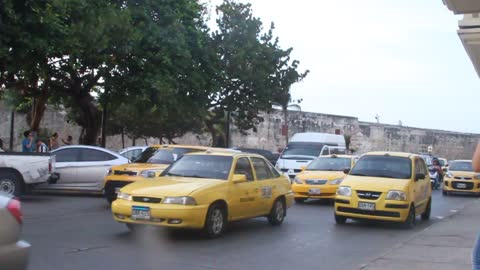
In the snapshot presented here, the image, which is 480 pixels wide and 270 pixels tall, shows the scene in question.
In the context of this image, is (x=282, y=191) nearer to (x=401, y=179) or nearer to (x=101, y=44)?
(x=401, y=179)

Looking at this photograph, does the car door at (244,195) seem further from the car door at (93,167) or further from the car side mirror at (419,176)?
the car door at (93,167)

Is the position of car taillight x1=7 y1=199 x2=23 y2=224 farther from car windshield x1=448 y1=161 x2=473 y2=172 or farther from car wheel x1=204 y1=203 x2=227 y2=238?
car windshield x1=448 y1=161 x2=473 y2=172

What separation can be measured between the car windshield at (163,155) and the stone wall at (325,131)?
17.1m

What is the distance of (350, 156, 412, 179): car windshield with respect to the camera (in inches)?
553

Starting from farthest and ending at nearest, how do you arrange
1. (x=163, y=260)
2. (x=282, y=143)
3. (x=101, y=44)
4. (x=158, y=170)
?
(x=282, y=143)
(x=101, y=44)
(x=158, y=170)
(x=163, y=260)

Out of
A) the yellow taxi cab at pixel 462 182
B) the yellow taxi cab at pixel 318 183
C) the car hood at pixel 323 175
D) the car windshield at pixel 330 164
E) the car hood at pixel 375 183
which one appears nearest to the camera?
the car hood at pixel 375 183

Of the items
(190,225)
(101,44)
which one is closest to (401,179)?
(190,225)

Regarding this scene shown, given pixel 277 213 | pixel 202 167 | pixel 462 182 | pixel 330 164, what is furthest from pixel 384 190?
pixel 462 182

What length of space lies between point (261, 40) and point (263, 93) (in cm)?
323

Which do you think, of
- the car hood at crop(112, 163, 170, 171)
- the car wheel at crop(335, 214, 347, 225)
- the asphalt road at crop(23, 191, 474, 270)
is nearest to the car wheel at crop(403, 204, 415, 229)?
the asphalt road at crop(23, 191, 474, 270)

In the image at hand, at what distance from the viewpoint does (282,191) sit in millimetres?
13352

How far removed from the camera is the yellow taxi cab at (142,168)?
1525cm

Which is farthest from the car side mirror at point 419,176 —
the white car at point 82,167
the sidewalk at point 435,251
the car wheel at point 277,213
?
the white car at point 82,167

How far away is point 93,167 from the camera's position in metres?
17.8
